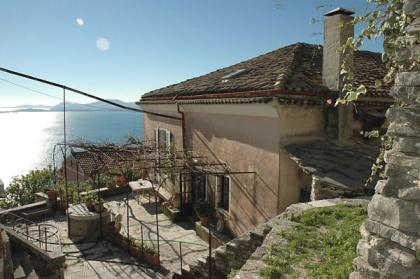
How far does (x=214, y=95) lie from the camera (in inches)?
427

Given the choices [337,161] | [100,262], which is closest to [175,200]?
[100,262]

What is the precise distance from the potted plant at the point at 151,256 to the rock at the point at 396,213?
331 inches

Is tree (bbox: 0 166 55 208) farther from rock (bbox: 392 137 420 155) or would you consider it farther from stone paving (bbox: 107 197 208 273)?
rock (bbox: 392 137 420 155)

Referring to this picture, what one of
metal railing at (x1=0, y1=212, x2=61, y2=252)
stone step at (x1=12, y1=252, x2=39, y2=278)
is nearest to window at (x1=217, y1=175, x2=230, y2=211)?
metal railing at (x1=0, y1=212, x2=61, y2=252)

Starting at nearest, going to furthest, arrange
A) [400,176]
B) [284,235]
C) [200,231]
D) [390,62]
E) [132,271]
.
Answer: [400,176] → [390,62] → [284,235] → [132,271] → [200,231]

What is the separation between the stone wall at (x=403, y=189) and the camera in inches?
102

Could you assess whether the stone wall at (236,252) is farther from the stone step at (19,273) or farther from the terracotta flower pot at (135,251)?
the stone step at (19,273)

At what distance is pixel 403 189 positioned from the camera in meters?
2.67

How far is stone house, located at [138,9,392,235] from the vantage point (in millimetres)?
8219

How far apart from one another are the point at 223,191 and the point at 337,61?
6.11 metres

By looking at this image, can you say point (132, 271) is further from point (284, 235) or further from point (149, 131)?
point (149, 131)

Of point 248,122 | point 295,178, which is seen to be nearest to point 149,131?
point 248,122

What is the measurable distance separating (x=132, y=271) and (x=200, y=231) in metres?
2.97

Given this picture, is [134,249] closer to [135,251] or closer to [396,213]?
[135,251]
